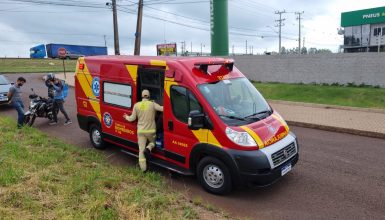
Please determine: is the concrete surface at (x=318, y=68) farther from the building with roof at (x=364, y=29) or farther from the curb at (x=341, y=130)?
the building with roof at (x=364, y=29)

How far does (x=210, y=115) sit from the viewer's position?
549 centimetres

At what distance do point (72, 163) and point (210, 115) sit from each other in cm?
310

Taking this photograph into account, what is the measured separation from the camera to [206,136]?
5.53 metres

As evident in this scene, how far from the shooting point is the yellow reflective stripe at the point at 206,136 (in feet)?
17.8

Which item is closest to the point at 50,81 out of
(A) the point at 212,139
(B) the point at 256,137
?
(A) the point at 212,139

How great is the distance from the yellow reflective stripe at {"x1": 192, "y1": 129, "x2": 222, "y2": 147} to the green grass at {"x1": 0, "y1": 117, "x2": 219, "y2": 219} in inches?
39.0

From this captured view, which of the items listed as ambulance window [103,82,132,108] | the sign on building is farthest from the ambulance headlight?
the sign on building

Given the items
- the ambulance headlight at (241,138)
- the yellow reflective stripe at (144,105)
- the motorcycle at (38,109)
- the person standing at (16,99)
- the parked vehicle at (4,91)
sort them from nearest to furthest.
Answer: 1. the ambulance headlight at (241,138)
2. the yellow reflective stripe at (144,105)
3. the person standing at (16,99)
4. the motorcycle at (38,109)
5. the parked vehicle at (4,91)

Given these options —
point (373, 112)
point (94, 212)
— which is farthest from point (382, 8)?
point (94, 212)

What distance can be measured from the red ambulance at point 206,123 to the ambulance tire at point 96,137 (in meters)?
0.88

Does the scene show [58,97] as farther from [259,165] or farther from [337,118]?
[337,118]

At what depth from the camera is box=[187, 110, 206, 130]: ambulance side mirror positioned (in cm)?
538

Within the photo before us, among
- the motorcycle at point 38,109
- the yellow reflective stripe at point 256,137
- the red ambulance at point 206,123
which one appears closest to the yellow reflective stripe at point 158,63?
the red ambulance at point 206,123

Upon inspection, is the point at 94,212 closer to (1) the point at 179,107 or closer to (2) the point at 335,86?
(1) the point at 179,107
